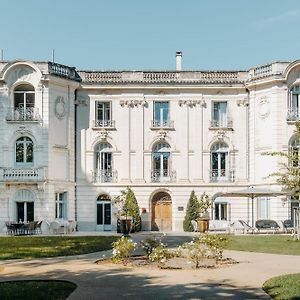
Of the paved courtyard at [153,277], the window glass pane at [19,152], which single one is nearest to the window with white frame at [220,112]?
the window glass pane at [19,152]

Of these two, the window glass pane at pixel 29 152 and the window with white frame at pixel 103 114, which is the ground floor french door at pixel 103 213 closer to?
the window with white frame at pixel 103 114

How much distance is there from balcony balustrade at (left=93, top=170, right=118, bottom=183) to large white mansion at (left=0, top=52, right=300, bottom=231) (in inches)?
2.5

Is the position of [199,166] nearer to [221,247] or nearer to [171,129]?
[171,129]

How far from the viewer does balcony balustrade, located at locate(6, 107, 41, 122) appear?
3847 centimetres

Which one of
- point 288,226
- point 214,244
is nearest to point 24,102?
point 288,226

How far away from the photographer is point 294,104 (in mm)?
39406

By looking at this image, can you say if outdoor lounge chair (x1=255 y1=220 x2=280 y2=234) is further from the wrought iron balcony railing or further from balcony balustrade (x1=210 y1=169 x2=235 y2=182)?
the wrought iron balcony railing

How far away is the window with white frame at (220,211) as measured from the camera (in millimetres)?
41094

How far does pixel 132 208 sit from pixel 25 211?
6.52m

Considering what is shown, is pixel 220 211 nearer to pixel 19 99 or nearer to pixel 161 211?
pixel 161 211

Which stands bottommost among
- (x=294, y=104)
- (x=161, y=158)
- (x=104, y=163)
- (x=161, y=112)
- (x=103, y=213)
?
(x=103, y=213)

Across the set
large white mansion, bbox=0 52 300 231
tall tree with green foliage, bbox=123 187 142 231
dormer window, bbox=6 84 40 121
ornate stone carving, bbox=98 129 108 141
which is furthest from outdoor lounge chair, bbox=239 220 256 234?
dormer window, bbox=6 84 40 121

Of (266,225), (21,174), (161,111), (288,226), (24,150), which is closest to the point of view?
(288,226)

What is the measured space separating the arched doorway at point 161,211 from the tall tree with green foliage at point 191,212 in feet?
4.58
